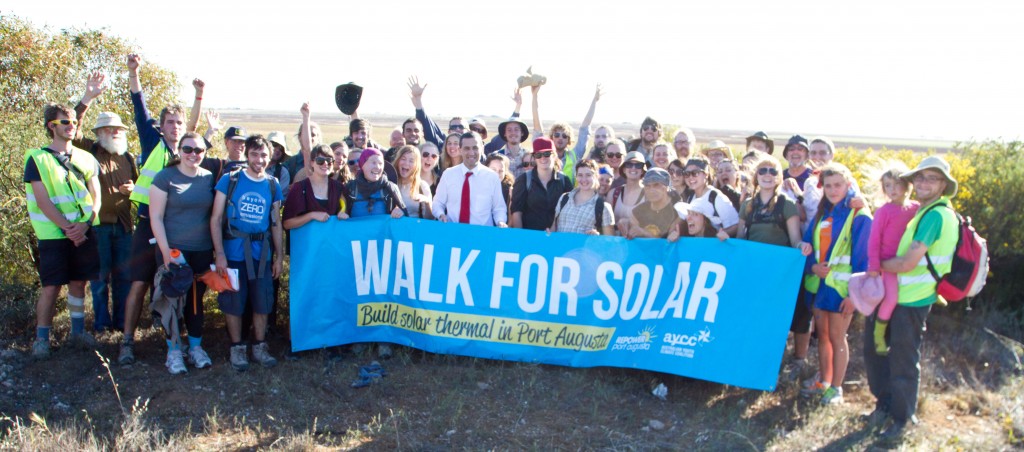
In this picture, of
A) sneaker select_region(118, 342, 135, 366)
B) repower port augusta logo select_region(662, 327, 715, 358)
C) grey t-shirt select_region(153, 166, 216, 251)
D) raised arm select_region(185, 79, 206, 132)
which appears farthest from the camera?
raised arm select_region(185, 79, 206, 132)

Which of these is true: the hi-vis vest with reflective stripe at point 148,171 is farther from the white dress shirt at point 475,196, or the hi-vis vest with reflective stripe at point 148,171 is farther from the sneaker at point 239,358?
the white dress shirt at point 475,196

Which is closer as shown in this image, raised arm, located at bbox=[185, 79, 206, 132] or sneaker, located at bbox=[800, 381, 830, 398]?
sneaker, located at bbox=[800, 381, 830, 398]

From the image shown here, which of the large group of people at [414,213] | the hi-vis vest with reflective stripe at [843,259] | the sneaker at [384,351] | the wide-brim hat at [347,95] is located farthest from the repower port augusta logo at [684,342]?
the wide-brim hat at [347,95]

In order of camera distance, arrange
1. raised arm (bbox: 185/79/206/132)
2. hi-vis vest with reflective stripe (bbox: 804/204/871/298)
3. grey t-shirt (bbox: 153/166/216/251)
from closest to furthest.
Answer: hi-vis vest with reflective stripe (bbox: 804/204/871/298) < grey t-shirt (bbox: 153/166/216/251) < raised arm (bbox: 185/79/206/132)

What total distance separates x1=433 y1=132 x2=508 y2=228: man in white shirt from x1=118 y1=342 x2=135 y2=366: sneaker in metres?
2.92

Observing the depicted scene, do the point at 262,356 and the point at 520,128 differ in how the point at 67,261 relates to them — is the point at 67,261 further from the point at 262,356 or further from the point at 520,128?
the point at 520,128

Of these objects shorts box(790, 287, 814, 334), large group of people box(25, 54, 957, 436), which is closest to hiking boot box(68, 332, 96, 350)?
large group of people box(25, 54, 957, 436)

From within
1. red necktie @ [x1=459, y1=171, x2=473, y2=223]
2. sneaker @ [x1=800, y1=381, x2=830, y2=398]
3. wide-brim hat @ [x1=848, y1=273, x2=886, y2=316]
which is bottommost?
sneaker @ [x1=800, y1=381, x2=830, y2=398]

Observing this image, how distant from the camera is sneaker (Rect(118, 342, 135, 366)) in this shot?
20.5 ft

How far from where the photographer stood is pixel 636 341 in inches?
243

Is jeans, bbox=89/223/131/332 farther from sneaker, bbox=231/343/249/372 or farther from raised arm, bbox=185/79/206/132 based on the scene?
sneaker, bbox=231/343/249/372

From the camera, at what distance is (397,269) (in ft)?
21.8

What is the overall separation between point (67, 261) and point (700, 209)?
557cm

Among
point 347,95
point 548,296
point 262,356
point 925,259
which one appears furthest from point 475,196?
point 925,259
